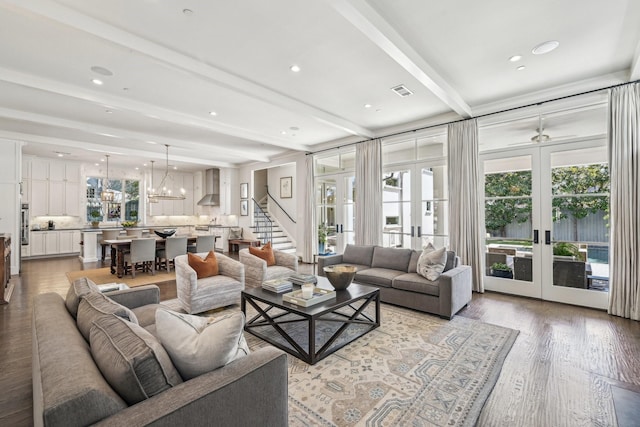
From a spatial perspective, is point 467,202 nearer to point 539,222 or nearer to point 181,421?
point 539,222

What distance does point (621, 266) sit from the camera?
388 cm

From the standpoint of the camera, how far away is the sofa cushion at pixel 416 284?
3.82m

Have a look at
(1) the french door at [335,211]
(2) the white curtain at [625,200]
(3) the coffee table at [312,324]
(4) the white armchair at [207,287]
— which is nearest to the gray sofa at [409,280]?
(3) the coffee table at [312,324]

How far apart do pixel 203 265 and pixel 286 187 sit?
6729 mm

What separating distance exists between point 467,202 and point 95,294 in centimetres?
519

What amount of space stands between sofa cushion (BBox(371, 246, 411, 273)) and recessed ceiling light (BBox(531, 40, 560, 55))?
3049mm

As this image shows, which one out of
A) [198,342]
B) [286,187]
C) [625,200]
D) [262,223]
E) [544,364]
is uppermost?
[286,187]

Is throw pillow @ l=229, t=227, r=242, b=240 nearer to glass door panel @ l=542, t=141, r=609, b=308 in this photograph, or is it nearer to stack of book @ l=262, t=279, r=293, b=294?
stack of book @ l=262, t=279, r=293, b=294

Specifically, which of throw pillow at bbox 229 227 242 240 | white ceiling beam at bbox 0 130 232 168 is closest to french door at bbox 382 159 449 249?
throw pillow at bbox 229 227 242 240

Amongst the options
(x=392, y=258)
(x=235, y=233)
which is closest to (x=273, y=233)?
(x=235, y=233)

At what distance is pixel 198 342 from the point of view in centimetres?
134

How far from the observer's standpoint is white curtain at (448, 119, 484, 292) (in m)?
5.02

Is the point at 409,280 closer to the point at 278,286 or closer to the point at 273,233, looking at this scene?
the point at 278,286

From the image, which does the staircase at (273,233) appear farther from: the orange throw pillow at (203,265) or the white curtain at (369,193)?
the orange throw pillow at (203,265)
